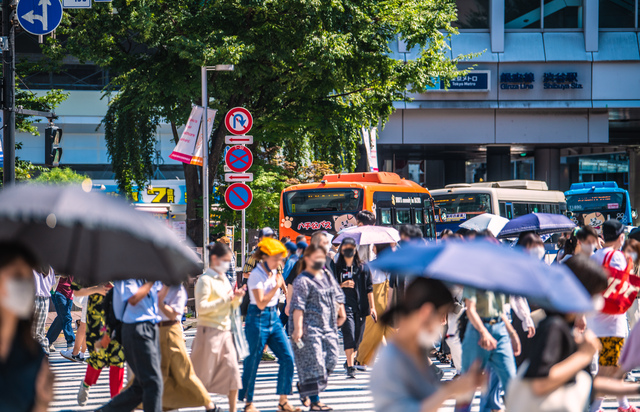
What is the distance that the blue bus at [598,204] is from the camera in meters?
35.0

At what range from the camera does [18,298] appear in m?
3.17

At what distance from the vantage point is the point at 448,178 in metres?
49.9

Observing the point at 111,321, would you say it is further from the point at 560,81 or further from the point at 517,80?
the point at 560,81

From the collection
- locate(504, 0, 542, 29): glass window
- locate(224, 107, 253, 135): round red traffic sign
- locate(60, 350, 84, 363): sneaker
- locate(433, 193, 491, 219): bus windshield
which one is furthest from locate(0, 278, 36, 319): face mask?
locate(504, 0, 542, 29): glass window

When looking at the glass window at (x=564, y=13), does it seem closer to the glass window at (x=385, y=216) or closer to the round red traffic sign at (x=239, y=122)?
the glass window at (x=385, y=216)

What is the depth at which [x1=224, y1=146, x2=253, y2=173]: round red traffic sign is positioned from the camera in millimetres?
17234

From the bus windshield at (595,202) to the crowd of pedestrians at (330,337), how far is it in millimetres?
26689

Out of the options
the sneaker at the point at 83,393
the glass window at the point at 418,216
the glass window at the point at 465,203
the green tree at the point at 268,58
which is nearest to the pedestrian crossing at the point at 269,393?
the sneaker at the point at 83,393

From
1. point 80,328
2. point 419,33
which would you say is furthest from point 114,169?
point 80,328

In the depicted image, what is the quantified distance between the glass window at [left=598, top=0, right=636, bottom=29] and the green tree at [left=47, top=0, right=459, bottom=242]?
63.4ft

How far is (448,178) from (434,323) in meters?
47.1

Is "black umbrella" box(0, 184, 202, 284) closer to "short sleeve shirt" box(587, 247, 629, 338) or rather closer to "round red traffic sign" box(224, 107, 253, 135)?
"short sleeve shirt" box(587, 247, 629, 338)

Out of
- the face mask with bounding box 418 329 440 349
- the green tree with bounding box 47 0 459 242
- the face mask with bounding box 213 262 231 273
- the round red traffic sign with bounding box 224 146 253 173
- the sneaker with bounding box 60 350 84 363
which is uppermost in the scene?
the green tree with bounding box 47 0 459 242

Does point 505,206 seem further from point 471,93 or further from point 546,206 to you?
point 471,93
